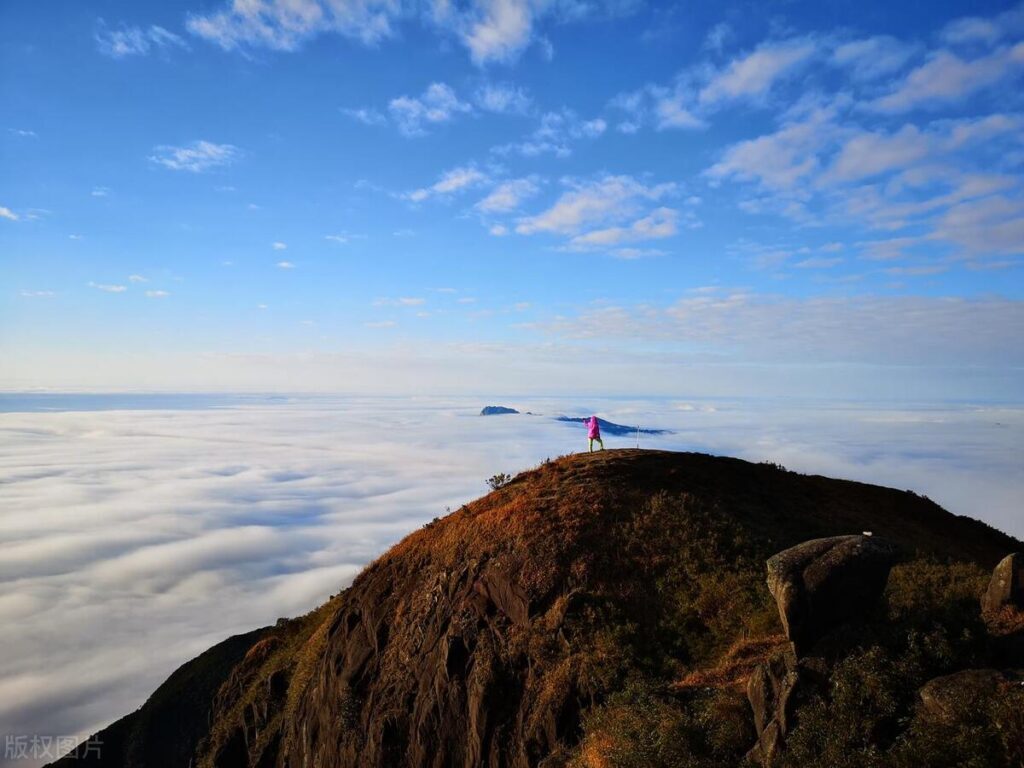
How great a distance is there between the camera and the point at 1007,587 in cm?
1371

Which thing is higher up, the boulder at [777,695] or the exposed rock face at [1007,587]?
the exposed rock face at [1007,587]

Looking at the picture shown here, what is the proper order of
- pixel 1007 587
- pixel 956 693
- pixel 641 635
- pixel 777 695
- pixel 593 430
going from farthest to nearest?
1. pixel 593 430
2. pixel 641 635
3. pixel 1007 587
4. pixel 777 695
5. pixel 956 693

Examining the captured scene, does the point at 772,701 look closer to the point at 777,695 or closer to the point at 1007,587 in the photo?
the point at 777,695

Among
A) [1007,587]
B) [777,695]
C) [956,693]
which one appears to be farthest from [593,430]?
[956,693]

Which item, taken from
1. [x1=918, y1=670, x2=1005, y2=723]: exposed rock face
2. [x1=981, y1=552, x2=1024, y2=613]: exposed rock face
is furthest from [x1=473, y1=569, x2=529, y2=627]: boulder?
[x1=981, y1=552, x2=1024, y2=613]: exposed rock face

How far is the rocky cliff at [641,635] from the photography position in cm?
1233

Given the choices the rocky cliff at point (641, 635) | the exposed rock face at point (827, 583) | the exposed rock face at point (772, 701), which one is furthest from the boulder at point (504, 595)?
the exposed rock face at point (827, 583)

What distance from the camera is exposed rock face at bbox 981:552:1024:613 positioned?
44.6 feet

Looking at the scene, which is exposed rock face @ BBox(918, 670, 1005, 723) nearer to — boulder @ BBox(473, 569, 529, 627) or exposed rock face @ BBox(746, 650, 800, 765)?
exposed rock face @ BBox(746, 650, 800, 765)

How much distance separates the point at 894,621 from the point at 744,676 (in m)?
3.98

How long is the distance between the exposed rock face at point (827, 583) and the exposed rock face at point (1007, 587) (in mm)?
2165

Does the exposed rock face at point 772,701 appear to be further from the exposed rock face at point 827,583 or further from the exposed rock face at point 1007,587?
the exposed rock face at point 1007,587

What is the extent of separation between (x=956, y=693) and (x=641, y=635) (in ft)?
32.1

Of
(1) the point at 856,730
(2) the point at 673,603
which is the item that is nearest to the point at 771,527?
(2) the point at 673,603
